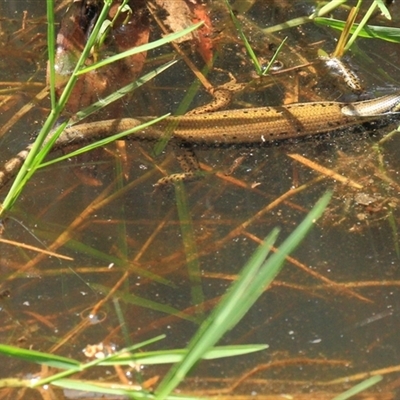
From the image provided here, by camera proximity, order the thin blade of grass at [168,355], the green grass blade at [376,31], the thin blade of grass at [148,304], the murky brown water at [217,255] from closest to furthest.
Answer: the thin blade of grass at [168,355] < the murky brown water at [217,255] < the thin blade of grass at [148,304] < the green grass blade at [376,31]

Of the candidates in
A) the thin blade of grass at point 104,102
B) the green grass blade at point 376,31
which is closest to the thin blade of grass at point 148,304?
the thin blade of grass at point 104,102

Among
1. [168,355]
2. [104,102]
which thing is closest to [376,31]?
[104,102]

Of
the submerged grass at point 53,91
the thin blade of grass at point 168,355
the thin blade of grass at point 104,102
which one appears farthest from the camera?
the thin blade of grass at point 104,102

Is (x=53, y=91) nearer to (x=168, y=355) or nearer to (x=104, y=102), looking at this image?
(x=104, y=102)

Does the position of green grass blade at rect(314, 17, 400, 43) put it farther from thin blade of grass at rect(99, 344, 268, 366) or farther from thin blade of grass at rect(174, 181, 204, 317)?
thin blade of grass at rect(99, 344, 268, 366)

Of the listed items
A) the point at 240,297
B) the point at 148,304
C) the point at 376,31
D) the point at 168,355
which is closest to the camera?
the point at 240,297

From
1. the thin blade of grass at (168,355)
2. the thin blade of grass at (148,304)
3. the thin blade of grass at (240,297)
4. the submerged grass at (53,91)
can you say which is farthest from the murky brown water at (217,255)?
the thin blade of grass at (240,297)

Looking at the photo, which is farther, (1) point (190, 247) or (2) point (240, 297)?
(1) point (190, 247)

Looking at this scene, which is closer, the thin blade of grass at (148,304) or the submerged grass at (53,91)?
the submerged grass at (53,91)

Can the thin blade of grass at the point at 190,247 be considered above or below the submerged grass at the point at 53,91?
below

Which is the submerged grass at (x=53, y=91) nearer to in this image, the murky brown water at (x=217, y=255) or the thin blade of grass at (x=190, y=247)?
the murky brown water at (x=217, y=255)

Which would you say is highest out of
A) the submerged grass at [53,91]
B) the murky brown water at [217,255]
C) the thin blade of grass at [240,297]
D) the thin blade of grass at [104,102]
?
the submerged grass at [53,91]
